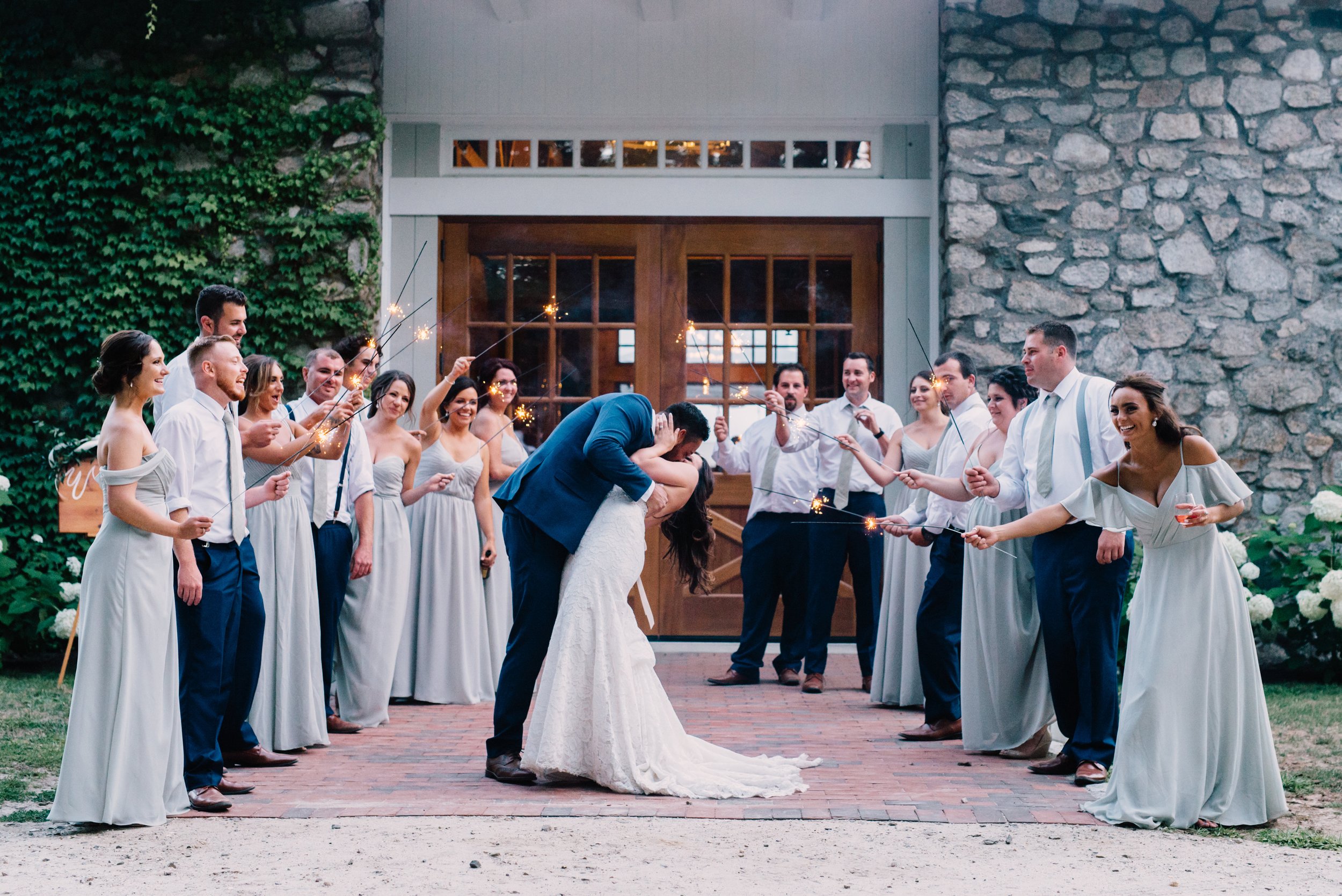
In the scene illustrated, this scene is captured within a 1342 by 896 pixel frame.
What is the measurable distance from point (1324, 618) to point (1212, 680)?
165 inches

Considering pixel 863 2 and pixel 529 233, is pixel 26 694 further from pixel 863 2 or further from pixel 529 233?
pixel 863 2

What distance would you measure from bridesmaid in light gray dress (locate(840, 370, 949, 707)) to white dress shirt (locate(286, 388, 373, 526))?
2.52 metres

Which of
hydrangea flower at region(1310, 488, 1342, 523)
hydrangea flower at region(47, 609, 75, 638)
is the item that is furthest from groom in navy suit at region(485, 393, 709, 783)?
hydrangea flower at region(1310, 488, 1342, 523)

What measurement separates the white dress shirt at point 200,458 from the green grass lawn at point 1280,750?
3.73 feet

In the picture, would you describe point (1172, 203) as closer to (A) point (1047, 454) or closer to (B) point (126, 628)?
(A) point (1047, 454)

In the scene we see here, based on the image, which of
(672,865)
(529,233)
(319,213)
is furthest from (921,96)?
(672,865)

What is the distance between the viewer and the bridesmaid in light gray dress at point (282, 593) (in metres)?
5.40

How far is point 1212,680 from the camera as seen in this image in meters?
4.29

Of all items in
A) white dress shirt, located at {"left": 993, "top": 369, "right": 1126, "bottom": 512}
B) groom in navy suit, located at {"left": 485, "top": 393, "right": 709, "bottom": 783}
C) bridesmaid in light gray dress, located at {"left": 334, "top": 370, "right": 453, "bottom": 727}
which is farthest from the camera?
bridesmaid in light gray dress, located at {"left": 334, "top": 370, "right": 453, "bottom": 727}

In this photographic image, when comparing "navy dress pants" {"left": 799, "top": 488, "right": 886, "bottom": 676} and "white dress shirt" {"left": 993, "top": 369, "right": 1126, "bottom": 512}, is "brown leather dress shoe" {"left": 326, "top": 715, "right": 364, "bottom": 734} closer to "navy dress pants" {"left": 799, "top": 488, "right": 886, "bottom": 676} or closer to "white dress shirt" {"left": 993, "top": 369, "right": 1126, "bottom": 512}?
"navy dress pants" {"left": 799, "top": 488, "right": 886, "bottom": 676}

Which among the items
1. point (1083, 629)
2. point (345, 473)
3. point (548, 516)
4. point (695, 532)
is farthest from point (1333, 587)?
point (345, 473)

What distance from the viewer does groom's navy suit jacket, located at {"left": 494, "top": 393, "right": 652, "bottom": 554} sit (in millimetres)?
4734

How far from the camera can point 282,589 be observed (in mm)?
5535

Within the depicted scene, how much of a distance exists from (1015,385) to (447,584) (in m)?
3.28
